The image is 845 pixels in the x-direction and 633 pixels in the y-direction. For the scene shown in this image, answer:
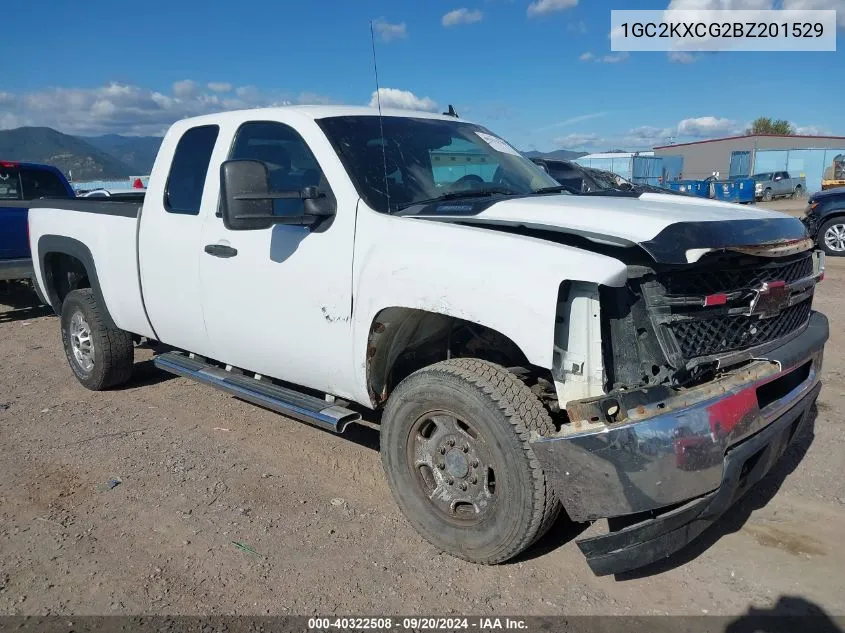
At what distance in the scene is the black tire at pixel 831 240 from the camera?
13.2m

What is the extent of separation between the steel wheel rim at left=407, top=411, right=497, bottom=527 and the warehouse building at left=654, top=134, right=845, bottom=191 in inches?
1859

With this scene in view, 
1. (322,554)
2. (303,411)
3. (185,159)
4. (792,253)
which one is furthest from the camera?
(185,159)

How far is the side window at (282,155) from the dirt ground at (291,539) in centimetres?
165

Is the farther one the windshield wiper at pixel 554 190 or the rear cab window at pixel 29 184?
the rear cab window at pixel 29 184

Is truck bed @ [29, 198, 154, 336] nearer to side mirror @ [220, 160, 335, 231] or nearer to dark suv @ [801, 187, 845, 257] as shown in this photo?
side mirror @ [220, 160, 335, 231]

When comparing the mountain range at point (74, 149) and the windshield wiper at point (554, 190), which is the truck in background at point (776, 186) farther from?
the mountain range at point (74, 149)

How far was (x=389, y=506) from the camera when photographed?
3844 mm

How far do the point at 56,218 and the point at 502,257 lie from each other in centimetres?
446

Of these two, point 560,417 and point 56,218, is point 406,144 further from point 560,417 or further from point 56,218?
point 56,218

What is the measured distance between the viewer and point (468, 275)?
2.94 metres

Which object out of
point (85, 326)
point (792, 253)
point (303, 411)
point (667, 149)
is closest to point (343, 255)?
point (303, 411)

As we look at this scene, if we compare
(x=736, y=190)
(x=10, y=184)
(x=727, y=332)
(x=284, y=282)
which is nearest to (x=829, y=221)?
(x=727, y=332)

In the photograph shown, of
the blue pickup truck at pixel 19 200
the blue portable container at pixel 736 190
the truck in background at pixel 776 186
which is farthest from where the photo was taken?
the truck in background at pixel 776 186

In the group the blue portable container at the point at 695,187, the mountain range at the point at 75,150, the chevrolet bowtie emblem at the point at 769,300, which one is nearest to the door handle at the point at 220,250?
the chevrolet bowtie emblem at the point at 769,300
